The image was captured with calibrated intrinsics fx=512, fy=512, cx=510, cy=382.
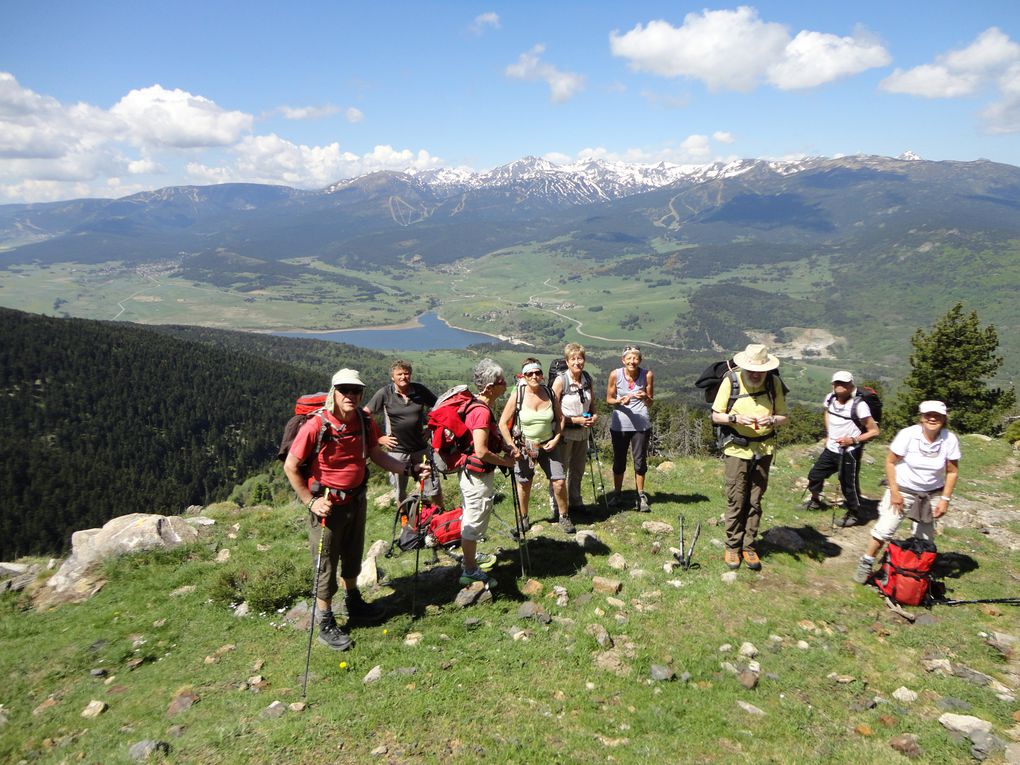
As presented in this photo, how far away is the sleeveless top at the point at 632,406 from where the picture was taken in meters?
9.86

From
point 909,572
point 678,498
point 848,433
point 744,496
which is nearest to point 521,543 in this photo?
point 744,496

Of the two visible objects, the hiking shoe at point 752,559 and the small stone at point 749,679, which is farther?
the hiking shoe at point 752,559

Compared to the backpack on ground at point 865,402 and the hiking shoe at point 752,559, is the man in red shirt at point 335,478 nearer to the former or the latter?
the hiking shoe at point 752,559

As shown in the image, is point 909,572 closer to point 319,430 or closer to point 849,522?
point 849,522

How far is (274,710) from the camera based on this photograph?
5371mm

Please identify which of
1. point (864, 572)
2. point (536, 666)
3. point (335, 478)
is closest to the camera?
point (536, 666)

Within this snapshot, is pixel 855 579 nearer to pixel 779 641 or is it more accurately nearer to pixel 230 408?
pixel 779 641

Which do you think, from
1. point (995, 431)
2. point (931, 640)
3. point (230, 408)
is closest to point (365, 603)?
point (931, 640)

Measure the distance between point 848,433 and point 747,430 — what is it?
397 cm

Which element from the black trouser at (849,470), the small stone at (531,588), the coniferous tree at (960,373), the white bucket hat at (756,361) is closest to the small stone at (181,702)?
the small stone at (531,588)

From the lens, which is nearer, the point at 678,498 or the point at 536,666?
the point at 536,666

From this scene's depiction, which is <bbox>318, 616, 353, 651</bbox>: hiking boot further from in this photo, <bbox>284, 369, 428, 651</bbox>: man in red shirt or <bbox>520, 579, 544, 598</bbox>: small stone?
<bbox>520, 579, 544, 598</bbox>: small stone

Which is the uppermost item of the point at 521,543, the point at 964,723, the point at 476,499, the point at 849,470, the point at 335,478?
the point at 335,478

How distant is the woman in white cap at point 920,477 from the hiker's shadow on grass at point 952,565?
136cm
